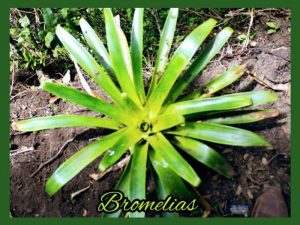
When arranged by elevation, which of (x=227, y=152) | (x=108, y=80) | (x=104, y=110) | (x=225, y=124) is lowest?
(x=227, y=152)

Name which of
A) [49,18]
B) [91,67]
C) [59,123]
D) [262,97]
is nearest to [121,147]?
[59,123]

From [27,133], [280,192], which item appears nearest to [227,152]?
[280,192]

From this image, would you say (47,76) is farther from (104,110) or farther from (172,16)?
(172,16)

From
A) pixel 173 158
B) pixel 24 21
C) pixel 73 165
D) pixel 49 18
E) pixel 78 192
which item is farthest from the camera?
pixel 24 21

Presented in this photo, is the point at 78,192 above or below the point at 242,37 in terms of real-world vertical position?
below

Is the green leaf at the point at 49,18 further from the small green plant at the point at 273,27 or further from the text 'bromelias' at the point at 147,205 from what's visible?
the small green plant at the point at 273,27

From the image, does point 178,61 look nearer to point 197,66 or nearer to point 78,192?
point 197,66
